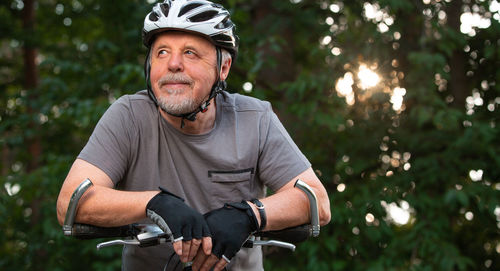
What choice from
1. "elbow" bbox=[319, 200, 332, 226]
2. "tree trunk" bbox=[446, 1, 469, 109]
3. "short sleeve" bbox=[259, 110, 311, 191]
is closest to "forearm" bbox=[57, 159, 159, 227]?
"short sleeve" bbox=[259, 110, 311, 191]

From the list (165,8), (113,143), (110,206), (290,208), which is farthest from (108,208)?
(165,8)

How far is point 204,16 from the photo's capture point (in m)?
2.26

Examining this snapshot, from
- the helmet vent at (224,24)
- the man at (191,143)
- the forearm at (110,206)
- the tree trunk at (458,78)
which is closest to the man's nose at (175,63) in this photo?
the man at (191,143)

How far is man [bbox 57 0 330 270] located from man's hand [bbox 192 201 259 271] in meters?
0.18

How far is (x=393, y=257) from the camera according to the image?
187 inches

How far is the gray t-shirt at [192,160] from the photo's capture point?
7.06ft

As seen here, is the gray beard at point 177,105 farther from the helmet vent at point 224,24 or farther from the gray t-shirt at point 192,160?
the helmet vent at point 224,24

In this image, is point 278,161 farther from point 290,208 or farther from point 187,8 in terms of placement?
point 187,8

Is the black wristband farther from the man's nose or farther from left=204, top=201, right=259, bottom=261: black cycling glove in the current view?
the man's nose

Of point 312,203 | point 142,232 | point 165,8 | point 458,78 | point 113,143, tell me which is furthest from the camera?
point 458,78

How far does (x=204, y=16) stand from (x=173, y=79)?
30 cm

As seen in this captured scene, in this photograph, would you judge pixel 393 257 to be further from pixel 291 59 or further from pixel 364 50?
pixel 291 59

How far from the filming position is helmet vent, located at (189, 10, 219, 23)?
2.21 meters

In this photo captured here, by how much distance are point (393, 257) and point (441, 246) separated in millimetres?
405
